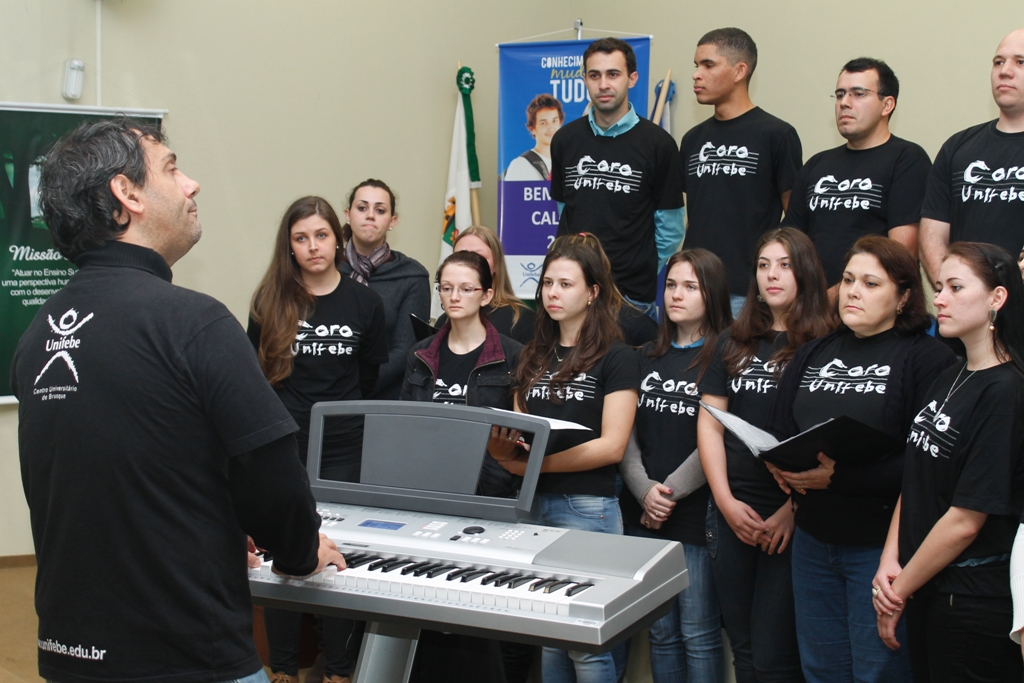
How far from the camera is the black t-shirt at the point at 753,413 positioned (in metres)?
2.57

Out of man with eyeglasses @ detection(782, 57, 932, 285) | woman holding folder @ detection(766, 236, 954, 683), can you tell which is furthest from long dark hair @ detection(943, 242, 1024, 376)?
man with eyeglasses @ detection(782, 57, 932, 285)

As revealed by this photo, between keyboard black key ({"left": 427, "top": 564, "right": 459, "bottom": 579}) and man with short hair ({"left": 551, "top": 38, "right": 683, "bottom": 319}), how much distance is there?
208 cm

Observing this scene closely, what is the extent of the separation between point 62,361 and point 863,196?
2.51m

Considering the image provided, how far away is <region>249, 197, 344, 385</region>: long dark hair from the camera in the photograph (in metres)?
3.17

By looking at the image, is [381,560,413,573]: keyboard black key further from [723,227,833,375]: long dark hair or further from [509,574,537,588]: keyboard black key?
[723,227,833,375]: long dark hair

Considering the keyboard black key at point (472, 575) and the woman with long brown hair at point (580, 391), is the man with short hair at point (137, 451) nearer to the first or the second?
the keyboard black key at point (472, 575)

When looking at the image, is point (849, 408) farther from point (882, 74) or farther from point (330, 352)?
point (330, 352)

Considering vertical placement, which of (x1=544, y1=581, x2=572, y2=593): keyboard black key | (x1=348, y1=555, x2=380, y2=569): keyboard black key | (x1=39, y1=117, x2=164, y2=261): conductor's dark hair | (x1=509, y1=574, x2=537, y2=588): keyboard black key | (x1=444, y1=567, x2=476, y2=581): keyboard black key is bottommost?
(x1=348, y1=555, x2=380, y2=569): keyboard black key

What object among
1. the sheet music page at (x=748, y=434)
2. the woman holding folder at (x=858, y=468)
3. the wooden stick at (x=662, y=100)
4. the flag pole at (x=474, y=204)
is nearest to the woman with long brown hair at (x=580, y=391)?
the sheet music page at (x=748, y=434)

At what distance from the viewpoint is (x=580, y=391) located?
8.96 feet

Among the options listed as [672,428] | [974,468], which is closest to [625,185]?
[672,428]

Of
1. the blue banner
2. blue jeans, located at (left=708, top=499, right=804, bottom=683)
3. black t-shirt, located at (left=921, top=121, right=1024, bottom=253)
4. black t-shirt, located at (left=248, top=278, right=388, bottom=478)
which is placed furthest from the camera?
the blue banner

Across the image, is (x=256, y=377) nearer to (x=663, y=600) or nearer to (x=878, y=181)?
(x=663, y=600)

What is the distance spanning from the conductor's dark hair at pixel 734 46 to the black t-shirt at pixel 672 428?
1.39m
